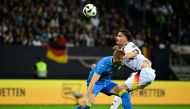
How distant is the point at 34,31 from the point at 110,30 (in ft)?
14.1

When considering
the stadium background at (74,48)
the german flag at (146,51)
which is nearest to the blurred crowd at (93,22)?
the stadium background at (74,48)

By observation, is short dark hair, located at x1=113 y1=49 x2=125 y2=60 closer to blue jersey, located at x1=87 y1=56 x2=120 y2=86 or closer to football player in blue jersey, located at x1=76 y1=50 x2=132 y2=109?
football player in blue jersey, located at x1=76 y1=50 x2=132 y2=109

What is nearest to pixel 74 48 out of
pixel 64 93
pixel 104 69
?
pixel 64 93

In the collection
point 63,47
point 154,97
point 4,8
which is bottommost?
point 154,97

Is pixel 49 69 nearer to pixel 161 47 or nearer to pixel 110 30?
pixel 110 30

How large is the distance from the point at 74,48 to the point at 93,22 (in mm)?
2588

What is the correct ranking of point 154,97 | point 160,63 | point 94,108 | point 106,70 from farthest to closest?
point 160,63 → point 154,97 → point 94,108 → point 106,70

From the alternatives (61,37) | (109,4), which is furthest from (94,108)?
(109,4)

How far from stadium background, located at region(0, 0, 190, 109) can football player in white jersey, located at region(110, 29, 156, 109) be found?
6.44 meters

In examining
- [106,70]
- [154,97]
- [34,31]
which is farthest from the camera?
[34,31]

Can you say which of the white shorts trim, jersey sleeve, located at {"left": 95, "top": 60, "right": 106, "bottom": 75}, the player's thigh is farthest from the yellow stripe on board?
jersey sleeve, located at {"left": 95, "top": 60, "right": 106, "bottom": 75}

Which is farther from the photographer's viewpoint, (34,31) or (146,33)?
(146,33)

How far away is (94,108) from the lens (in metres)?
19.9

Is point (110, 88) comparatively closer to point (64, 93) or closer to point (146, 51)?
point (64, 93)
